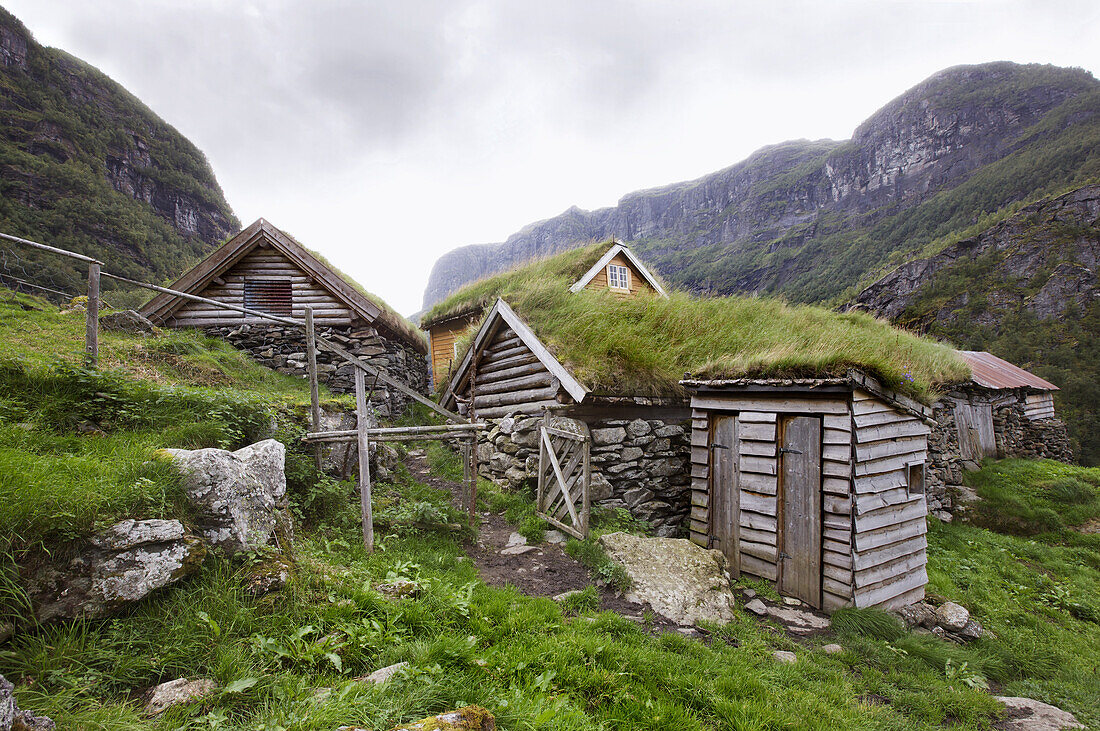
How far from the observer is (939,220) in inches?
2237

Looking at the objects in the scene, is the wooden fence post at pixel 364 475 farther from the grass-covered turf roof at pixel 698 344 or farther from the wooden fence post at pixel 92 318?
the grass-covered turf roof at pixel 698 344

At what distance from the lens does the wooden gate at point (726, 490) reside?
6.80m

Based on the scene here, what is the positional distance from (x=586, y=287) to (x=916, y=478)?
1153 cm

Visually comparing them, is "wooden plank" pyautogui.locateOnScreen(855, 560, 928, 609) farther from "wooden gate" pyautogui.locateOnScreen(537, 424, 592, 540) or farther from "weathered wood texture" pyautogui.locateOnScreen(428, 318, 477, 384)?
"weathered wood texture" pyautogui.locateOnScreen(428, 318, 477, 384)

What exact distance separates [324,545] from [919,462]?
886 cm

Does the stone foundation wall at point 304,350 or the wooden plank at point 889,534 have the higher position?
the stone foundation wall at point 304,350

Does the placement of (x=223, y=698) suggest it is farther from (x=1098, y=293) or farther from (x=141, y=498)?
(x=1098, y=293)

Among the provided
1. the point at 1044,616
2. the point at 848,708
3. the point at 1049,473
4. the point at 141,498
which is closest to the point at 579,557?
the point at 848,708

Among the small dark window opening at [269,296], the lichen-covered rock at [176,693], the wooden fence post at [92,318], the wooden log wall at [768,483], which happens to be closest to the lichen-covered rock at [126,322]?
the small dark window opening at [269,296]

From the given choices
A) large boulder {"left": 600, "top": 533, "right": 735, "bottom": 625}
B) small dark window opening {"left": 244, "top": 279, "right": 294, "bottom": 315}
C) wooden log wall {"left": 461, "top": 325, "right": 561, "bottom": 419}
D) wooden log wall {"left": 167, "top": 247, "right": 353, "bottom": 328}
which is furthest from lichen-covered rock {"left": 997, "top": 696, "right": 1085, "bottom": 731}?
small dark window opening {"left": 244, "top": 279, "right": 294, "bottom": 315}

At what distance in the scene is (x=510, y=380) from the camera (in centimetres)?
982

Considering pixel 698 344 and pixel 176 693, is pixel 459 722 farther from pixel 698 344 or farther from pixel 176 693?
pixel 698 344

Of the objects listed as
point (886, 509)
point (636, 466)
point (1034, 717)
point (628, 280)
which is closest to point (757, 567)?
point (886, 509)

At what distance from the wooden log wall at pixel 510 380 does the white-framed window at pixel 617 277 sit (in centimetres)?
837
